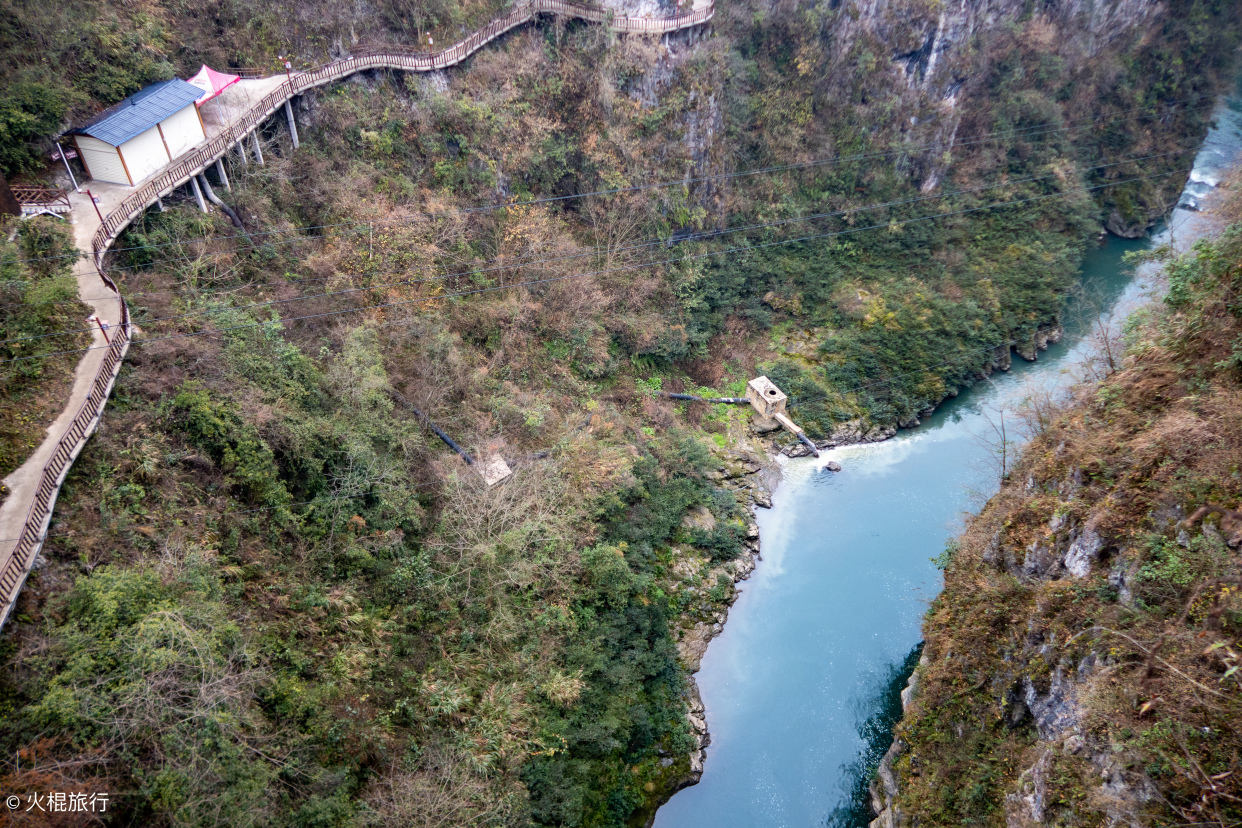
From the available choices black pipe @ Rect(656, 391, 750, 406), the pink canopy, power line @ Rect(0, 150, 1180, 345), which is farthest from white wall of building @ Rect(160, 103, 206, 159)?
black pipe @ Rect(656, 391, 750, 406)

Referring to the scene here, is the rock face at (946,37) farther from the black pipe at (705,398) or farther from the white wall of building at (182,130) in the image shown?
the white wall of building at (182,130)

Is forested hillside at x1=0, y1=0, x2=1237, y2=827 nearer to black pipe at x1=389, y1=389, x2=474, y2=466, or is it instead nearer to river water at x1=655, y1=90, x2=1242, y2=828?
black pipe at x1=389, y1=389, x2=474, y2=466

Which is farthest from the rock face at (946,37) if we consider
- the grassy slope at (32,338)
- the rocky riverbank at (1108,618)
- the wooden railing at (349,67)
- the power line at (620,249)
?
the grassy slope at (32,338)

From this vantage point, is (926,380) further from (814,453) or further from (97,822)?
(97,822)

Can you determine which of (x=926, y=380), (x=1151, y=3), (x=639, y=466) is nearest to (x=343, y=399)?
(x=639, y=466)

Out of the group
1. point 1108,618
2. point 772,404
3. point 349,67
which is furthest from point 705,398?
point 349,67

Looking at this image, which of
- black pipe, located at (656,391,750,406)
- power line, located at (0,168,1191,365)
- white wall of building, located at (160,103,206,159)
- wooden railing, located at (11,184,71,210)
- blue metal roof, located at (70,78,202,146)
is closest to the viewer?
power line, located at (0,168,1191,365)

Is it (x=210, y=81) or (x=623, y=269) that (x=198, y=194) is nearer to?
(x=210, y=81)
